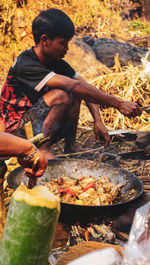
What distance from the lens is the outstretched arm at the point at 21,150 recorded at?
1.64m

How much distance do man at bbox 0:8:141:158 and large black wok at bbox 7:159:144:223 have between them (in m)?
0.75

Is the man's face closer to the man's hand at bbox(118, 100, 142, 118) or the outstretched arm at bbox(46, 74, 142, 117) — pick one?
the outstretched arm at bbox(46, 74, 142, 117)

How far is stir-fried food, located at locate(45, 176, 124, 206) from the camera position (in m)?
2.57

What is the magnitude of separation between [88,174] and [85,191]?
0.56m

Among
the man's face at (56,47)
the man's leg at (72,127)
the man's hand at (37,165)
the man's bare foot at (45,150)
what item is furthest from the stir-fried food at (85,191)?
the man's face at (56,47)

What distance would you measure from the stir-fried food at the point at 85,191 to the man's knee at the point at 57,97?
148cm

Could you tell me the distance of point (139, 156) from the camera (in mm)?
4578

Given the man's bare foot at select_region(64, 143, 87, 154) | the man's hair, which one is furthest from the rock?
the man's hair

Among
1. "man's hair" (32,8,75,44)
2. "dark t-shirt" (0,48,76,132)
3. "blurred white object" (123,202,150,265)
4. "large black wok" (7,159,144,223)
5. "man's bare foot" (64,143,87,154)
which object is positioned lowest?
"man's bare foot" (64,143,87,154)

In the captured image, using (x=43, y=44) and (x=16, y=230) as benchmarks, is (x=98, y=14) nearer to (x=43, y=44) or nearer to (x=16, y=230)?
(x=43, y=44)

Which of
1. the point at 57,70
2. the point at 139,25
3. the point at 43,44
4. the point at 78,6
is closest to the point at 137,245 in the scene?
the point at 43,44

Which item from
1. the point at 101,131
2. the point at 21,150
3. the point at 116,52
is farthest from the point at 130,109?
the point at 116,52

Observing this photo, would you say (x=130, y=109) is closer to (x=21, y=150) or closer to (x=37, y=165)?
(x=37, y=165)

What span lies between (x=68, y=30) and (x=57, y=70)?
865 millimetres
